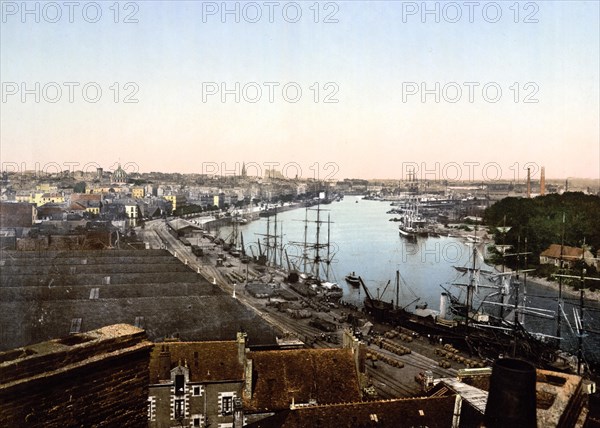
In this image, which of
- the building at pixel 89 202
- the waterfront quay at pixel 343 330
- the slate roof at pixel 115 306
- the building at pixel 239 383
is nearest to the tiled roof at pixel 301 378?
the building at pixel 239 383

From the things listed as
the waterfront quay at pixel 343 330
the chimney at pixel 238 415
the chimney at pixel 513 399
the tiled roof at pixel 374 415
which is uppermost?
the chimney at pixel 513 399

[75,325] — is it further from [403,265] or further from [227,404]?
[403,265]

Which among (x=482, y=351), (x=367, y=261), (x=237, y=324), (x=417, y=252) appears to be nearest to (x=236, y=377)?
(x=237, y=324)

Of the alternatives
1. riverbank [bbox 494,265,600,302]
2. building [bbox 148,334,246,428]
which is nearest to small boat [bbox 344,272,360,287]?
riverbank [bbox 494,265,600,302]

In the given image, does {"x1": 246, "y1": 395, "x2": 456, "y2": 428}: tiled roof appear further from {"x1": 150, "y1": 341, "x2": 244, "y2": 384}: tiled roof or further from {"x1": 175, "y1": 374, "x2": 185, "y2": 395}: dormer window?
{"x1": 175, "y1": 374, "x2": 185, "y2": 395}: dormer window

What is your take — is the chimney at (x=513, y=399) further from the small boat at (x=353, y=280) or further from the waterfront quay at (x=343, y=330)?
the small boat at (x=353, y=280)

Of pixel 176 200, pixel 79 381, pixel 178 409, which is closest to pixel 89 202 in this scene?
pixel 176 200

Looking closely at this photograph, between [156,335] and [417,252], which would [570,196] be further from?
[156,335]
